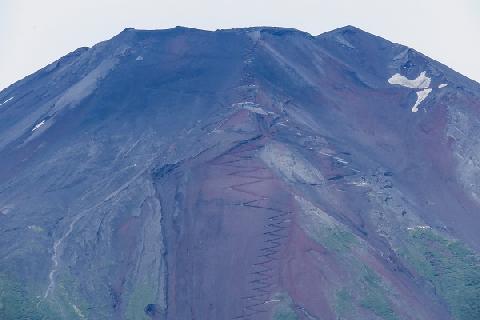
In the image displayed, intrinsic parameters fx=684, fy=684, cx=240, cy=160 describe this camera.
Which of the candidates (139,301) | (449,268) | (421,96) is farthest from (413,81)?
(139,301)

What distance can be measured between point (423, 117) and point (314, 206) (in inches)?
607

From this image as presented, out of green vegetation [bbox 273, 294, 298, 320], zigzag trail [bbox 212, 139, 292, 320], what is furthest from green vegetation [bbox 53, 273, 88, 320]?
green vegetation [bbox 273, 294, 298, 320]

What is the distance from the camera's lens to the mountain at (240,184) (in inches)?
1136

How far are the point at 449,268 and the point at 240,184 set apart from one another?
34.4 feet

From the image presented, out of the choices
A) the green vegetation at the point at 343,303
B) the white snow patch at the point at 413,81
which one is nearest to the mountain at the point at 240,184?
the green vegetation at the point at 343,303

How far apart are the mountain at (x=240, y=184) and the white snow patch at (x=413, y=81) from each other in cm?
16

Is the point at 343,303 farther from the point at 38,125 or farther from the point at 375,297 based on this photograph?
the point at 38,125

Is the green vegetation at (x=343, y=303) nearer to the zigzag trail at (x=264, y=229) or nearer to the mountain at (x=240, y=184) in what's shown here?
the mountain at (x=240, y=184)

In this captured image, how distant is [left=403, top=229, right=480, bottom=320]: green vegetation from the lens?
29.2 metres

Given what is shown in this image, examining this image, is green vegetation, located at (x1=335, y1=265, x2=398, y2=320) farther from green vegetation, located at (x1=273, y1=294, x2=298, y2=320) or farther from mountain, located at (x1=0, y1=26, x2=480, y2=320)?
green vegetation, located at (x1=273, y1=294, x2=298, y2=320)

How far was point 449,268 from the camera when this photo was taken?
102 feet

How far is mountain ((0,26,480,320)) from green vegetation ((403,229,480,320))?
0.25ft

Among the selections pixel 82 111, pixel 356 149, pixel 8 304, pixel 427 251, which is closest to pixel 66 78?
pixel 82 111

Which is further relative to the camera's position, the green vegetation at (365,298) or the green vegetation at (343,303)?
the green vegetation at (365,298)
